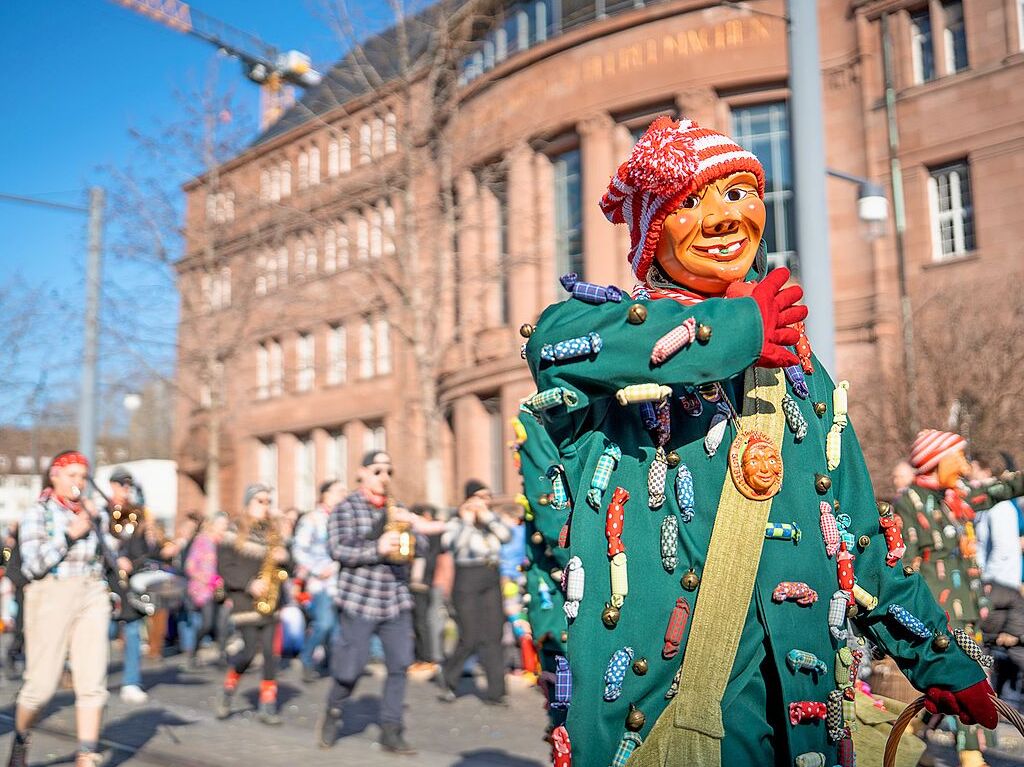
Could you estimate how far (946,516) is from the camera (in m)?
7.46

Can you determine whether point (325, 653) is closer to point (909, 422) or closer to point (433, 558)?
point (433, 558)

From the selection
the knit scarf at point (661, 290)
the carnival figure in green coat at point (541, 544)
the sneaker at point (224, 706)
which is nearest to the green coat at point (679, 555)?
the knit scarf at point (661, 290)

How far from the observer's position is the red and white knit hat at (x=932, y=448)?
24.4ft

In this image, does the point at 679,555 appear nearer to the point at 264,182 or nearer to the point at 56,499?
the point at 56,499

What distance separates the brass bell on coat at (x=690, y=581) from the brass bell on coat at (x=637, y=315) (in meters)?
0.53

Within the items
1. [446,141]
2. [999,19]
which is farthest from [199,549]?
[999,19]

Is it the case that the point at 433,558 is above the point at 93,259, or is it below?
below

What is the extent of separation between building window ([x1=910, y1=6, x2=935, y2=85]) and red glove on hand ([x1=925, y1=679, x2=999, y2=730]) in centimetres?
2321

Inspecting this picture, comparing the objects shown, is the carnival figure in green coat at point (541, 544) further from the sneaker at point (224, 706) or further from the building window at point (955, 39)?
the building window at point (955, 39)

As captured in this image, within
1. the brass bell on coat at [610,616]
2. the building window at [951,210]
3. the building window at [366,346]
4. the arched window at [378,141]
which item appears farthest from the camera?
the building window at [366,346]

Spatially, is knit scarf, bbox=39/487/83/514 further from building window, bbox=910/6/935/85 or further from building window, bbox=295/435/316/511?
building window, bbox=295/435/316/511

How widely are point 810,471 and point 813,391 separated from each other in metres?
0.24

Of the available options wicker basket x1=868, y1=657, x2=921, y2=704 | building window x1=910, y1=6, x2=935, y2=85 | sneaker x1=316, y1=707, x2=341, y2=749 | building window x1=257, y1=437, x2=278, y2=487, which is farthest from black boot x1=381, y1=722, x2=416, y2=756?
building window x1=257, y1=437, x2=278, y2=487

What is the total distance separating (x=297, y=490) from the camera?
42.8m
